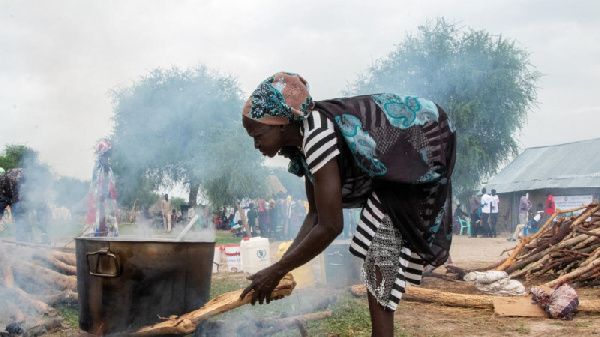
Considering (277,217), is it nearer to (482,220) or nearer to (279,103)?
(482,220)

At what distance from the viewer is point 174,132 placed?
33.8ft

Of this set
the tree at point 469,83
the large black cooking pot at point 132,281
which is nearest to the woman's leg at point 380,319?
the large black cooking pot at point 132,281

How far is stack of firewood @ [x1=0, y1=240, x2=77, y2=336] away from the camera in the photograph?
4.23 meters

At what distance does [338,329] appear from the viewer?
412 centimetres

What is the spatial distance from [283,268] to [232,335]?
1.70m

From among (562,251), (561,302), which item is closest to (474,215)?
(562,251)

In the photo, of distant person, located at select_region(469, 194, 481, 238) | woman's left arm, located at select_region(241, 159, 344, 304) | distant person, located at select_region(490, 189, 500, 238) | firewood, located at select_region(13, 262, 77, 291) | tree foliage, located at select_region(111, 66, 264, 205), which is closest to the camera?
woman's left arm, located at select_region(241, 159, 344, 304)

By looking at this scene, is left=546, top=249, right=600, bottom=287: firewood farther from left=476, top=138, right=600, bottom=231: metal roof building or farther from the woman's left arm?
left=476, top=138, right=600, bottom=231: metal roof building

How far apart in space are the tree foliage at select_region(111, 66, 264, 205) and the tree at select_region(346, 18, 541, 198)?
5.59 meters

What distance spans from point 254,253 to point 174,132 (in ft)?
13.3

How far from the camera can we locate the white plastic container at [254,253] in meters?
7.34

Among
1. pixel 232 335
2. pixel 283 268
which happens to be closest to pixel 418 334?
pixel 232 335

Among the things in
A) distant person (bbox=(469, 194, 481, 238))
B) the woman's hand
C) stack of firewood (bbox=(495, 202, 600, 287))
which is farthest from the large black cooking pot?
distant person (bbox=(469, 194, 481, 238))

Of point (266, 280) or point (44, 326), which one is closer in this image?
point (266, 280)
